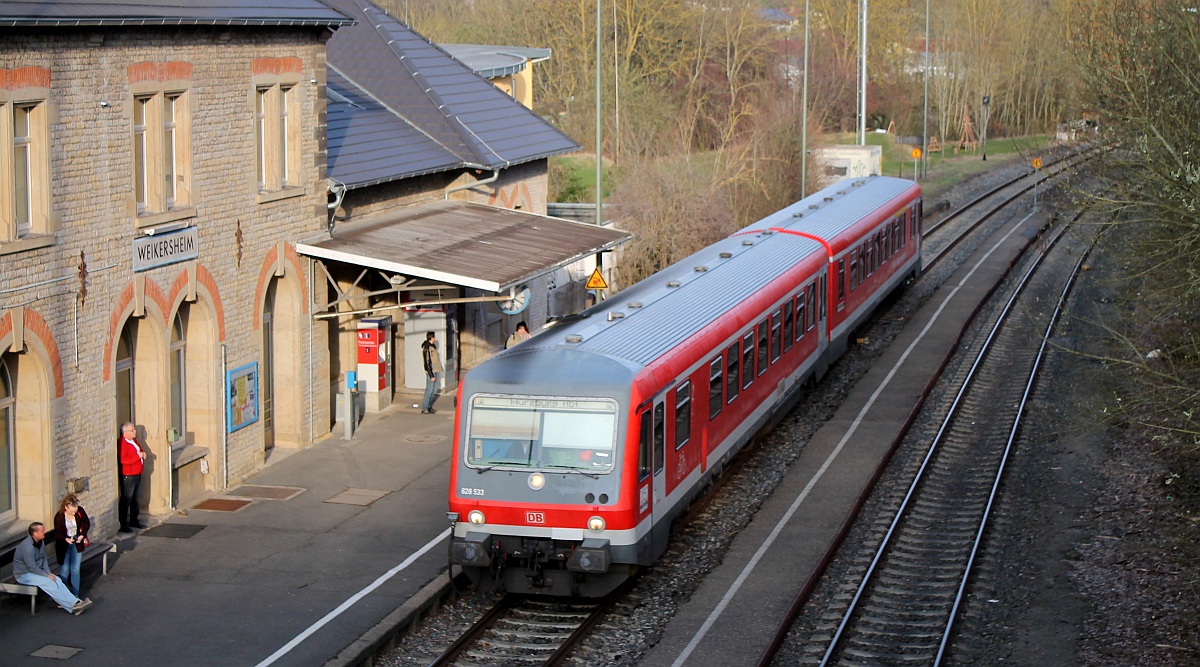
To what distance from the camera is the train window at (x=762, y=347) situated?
18.4 m

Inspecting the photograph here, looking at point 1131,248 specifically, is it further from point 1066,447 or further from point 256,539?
point 256,539

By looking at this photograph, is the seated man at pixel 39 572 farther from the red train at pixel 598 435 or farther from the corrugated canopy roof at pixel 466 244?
the corrugated canopy roof at pixel 466 244

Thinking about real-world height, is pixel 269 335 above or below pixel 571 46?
below

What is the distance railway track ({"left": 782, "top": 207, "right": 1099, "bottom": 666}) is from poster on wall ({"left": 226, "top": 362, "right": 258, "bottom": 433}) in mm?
8058

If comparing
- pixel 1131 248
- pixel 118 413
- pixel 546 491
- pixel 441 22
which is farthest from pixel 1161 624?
pixel 441 22

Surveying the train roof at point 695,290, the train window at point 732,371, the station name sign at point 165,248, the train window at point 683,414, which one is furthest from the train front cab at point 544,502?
the station name sign at point 165,248

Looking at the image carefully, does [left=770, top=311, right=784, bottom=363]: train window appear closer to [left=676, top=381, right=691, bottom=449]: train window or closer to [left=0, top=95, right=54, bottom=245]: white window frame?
[left=676, top=381, right=691, bottom=449]: train window

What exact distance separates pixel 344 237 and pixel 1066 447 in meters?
10.9

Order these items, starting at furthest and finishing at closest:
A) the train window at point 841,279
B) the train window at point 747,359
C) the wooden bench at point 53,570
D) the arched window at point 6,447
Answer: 1. the train window at point 841,279
2. the train window at point 747,359
3. the arched window at point 6,447
4. the wooden bench at point 53,570

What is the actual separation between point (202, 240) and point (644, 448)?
22.3 ft

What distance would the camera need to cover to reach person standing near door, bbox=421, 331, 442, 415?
71.6 feet

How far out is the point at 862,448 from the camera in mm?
19938

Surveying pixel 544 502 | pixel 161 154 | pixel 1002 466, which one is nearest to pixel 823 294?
pixel 1002 466

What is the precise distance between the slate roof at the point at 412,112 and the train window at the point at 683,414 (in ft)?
24.8
